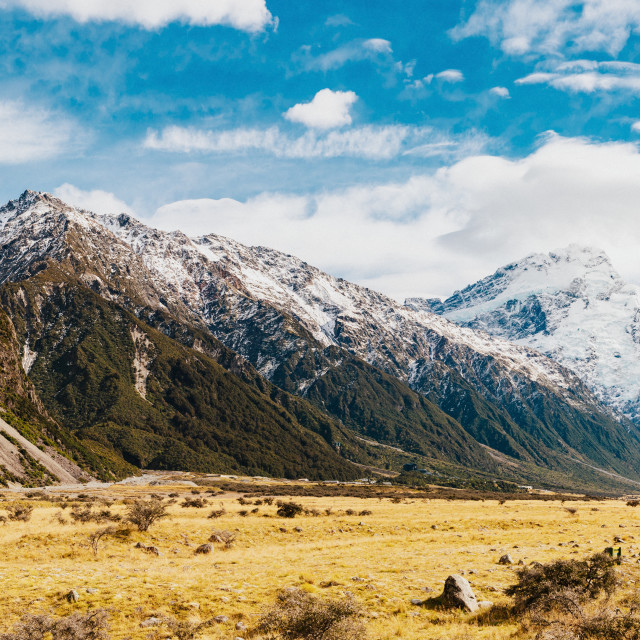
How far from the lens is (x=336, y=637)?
1741cm

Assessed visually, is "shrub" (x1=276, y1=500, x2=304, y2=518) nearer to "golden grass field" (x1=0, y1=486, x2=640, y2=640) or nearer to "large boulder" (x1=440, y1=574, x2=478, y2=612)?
"golden grass field" (x1=0, y1=486, x2=640, y2=640)

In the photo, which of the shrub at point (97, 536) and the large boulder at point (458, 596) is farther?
the shrub at point (97, 536)

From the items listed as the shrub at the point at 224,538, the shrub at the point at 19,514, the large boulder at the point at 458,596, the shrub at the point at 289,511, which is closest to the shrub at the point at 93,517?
the shrub at the point at 19,514

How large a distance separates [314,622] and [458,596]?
25.9ft

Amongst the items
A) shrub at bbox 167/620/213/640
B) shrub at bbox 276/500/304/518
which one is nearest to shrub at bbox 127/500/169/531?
shrub at bbox 276/500/304/518

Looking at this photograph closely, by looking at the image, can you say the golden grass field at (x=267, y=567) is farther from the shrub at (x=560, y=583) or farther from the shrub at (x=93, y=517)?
the shrub at (x=93, y=517)

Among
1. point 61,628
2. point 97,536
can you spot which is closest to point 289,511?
point 97,536

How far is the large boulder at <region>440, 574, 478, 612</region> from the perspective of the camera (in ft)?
72.7

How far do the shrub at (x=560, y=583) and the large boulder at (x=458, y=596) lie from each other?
200cm

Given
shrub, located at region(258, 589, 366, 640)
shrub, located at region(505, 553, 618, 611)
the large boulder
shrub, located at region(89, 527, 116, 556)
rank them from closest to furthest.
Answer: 1. shrub, located at region(258, 589, 366, 640)
2. shrub, located at region(505, 553, 618, 611)
3. the large boulder
4. shrub, located at region(89, 527, 116, 556)

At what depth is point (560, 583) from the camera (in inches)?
930

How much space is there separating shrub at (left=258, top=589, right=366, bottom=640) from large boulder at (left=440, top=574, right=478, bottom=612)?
5.11 meters

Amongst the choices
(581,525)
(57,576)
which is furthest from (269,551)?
(581,525)

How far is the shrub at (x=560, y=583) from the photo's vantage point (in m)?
21.6
